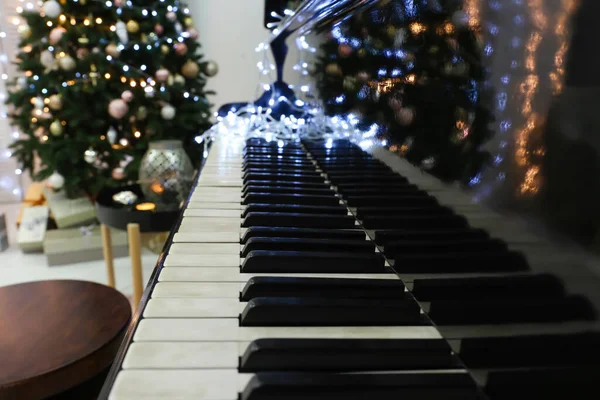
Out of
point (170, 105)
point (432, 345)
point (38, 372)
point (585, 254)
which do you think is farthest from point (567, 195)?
point (170, 105)

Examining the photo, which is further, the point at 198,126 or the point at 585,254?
the point at 198,126

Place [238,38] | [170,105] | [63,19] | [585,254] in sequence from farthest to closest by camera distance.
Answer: [238,38] < [170,105] < [63,19] < [585,254]

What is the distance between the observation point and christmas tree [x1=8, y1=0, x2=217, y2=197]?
2752 millimetres

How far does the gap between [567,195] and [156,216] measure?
171 centimetres

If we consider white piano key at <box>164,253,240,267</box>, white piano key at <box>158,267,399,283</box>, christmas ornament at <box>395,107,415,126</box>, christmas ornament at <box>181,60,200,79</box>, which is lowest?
white piano key at <box>158,267,399,283</box>

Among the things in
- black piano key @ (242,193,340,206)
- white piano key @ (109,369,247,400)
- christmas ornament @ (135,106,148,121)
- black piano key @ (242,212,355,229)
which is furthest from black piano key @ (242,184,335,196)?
christmas ornament @ (135,106,148,121)

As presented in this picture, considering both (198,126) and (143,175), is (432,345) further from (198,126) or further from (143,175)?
(198,126)

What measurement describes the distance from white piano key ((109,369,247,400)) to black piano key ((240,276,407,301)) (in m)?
0.15

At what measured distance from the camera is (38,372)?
3.14ft

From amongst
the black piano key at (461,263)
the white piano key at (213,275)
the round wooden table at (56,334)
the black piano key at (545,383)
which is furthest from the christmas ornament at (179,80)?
the black piano key at (545,383)

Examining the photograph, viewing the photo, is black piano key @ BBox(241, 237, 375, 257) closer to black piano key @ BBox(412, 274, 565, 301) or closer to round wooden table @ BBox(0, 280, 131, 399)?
black piano key @ BBox(412, 274, 565, 301)

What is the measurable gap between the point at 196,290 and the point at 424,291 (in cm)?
30

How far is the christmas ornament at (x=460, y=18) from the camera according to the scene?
54 cm

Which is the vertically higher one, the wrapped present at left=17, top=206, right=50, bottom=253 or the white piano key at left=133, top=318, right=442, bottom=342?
the white piano key at left=133, top=318, right=442, bottom=342
